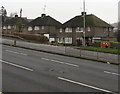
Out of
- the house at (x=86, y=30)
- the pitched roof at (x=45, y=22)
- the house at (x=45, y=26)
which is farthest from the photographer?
the pitched roof at (x=45, y=22)

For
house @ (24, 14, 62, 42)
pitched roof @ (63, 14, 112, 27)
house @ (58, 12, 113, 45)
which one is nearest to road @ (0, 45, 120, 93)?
house @ (58, 12, 113, 45)

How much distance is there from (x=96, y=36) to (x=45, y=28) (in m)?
15.9

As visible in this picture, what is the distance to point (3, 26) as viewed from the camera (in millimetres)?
85062

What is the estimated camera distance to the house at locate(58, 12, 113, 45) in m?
58.5

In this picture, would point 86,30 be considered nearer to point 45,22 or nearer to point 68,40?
point 68,40

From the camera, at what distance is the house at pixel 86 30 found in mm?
58531

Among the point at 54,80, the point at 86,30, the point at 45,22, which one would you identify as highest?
the point at 45,22

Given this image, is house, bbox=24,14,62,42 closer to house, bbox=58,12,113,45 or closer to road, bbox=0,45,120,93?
house, bbox=58,12,113,45

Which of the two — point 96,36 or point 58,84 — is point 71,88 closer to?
point 58,84

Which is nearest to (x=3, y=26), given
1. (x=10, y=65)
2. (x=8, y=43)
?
(x=8, y=43)

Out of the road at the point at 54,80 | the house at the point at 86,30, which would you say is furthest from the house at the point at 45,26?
the road at the point at 54,80

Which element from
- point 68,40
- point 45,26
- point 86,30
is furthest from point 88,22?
point 45,26

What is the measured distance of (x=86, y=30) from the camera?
5875 cm

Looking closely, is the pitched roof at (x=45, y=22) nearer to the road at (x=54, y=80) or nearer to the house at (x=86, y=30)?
the house at (x=86, y=30)
